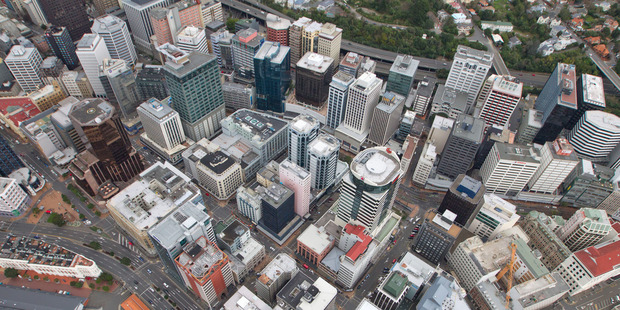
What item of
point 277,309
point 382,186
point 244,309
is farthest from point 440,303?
point 244,309

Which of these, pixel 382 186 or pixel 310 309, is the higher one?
pixel 382 186

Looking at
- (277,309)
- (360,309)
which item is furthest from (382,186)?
(277,309)

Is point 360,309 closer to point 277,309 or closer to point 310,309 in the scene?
point 310,309

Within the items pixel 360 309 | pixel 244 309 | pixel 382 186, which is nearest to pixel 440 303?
pixel 360 309

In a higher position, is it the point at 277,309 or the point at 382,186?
the point at 382,186

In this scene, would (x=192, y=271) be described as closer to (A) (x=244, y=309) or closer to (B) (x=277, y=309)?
(A) (x=244, y=309)

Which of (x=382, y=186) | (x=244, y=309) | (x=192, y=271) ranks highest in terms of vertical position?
(x=382, y=186)

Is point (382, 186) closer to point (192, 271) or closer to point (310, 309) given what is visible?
point (310, 309)
